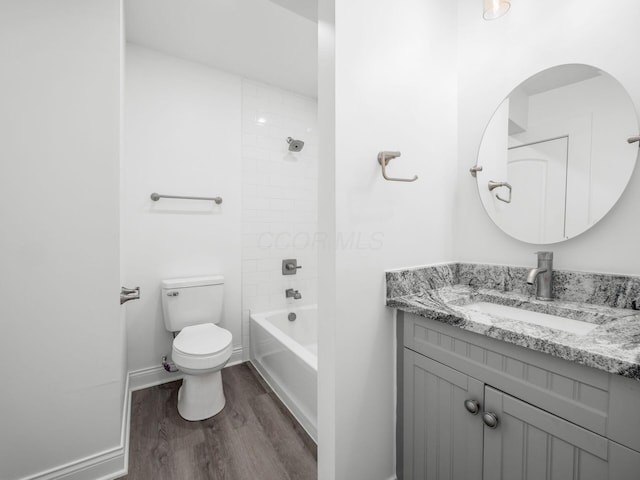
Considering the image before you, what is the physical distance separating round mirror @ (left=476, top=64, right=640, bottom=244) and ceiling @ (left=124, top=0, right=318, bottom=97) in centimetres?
117

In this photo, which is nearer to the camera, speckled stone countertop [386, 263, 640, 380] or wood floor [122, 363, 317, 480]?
speckled stone countertop [386, 263, 640, 380]

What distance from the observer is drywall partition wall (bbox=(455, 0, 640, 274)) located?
1.00 metres

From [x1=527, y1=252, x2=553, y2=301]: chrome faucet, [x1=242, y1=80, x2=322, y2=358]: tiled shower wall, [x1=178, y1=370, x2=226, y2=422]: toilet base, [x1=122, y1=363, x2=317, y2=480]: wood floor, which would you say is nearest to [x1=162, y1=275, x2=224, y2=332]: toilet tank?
[x1=242, y1=80, x2=322, y2=358]: tiled shower wall

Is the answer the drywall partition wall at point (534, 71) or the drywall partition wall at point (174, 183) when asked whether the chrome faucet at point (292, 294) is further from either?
Answer: the drywall partition wall at point (534, 71)

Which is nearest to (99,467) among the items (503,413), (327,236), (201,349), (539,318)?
(201,349)

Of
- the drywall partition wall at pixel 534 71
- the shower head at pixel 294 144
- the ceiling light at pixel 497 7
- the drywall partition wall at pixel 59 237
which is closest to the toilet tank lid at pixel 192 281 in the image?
the drywall partition wall at pixel 59 237

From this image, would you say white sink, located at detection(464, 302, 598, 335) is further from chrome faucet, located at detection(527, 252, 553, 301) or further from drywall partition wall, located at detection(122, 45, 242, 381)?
drywall partition wall, located at detection(122, 45, 242, 381)

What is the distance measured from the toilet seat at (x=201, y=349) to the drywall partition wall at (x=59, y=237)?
15.3 inches

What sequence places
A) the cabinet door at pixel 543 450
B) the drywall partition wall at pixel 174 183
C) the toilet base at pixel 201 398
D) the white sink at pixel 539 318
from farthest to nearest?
the drywall partition wall at pixel 174 183 → the toilet base at pixel 201 398 → the white sink at pixel 539 318 → the cabinet door at pixel 543 450

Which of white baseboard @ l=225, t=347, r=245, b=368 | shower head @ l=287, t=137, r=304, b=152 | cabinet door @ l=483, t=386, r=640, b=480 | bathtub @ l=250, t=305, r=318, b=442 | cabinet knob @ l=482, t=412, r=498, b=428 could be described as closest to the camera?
cabinet door @ l=483, t=386, r=640, b=480

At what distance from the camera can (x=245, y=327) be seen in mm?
2555

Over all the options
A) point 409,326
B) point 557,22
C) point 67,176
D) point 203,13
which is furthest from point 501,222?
Result: point 203,13

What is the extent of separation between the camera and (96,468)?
132 centimetres

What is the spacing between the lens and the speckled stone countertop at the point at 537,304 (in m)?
0.70
